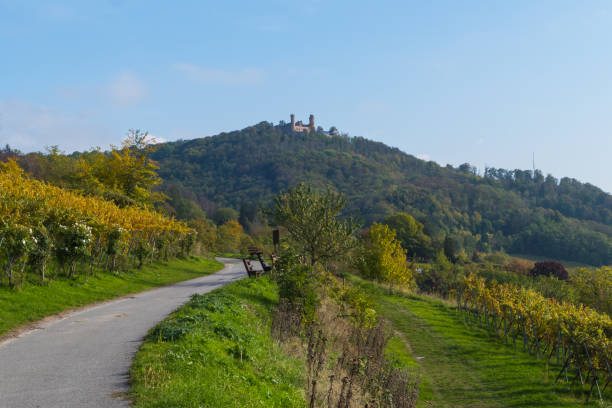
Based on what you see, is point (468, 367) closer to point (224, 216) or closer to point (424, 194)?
point (224, 216)

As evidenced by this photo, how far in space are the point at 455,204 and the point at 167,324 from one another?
142 meters

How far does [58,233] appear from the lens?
16016mm

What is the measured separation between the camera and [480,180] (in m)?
182

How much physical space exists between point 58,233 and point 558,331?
62.5ft

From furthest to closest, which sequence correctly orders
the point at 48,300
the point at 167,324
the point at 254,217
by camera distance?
the point at 254,217 → the point at 48,300 → the point at 167,324

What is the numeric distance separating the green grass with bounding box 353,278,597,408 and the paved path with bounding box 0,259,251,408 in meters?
8.22

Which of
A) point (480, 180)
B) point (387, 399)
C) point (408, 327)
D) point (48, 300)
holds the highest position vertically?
point (480, 180)

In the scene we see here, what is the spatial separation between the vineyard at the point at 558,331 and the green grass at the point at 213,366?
399 inches

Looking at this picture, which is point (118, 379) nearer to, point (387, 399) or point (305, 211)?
point (387, 399)

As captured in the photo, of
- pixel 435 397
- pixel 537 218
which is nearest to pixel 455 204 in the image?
pixel 537 218

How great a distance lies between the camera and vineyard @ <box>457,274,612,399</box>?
14320mm

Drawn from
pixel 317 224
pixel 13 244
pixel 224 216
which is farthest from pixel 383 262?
pixel 224 216

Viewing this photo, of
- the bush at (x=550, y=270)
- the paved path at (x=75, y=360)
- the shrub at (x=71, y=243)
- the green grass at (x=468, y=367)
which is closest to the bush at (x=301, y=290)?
the green grass at (x=468, y=367)

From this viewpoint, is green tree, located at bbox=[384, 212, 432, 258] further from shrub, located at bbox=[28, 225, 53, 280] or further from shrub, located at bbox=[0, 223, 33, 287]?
shrub, located at bbox=[0, 223, 33, 287]
